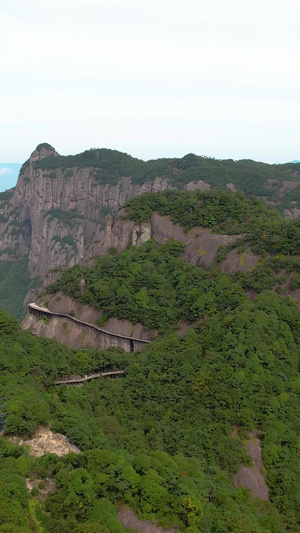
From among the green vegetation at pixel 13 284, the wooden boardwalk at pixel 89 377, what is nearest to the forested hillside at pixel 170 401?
the wooden boardwalk at pixel 89 377

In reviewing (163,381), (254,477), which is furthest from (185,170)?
(254,477)

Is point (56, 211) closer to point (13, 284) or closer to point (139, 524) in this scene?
point (13, 284)

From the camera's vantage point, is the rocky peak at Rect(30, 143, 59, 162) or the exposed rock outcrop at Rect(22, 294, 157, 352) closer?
the exposed rock outcrop at Rect(22, 294, 157, 352)

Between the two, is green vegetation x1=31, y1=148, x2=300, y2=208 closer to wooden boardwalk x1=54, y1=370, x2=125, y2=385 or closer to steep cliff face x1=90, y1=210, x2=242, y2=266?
steep cliff face x1=90, y1=210, x2=242, y2=266

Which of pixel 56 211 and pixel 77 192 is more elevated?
pixel 77 192

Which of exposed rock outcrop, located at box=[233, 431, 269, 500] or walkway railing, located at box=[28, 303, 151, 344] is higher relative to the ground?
walkway railing, located at box=[28, 303, 151, 344]

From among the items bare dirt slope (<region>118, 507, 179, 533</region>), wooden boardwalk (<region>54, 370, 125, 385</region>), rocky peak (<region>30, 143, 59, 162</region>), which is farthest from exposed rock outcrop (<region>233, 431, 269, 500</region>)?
rocky peak (<region>30, 143, 59, 162</region>)

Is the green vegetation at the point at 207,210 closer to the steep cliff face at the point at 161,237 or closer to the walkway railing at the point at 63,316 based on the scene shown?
the steep cliff face at the point at 161,237

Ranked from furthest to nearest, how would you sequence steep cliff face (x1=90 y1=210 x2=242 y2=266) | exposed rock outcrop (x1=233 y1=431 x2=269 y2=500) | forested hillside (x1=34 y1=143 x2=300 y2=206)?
forested hillside (x1=34 y1=143 x2=300 y2=206), steep cliff face (x1=90 y1=210 x2=242 y2=266), exposed rock outcrop (x1=233 y1=431 x2=269 y2=500)

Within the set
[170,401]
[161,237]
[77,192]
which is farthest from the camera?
[77,192]
